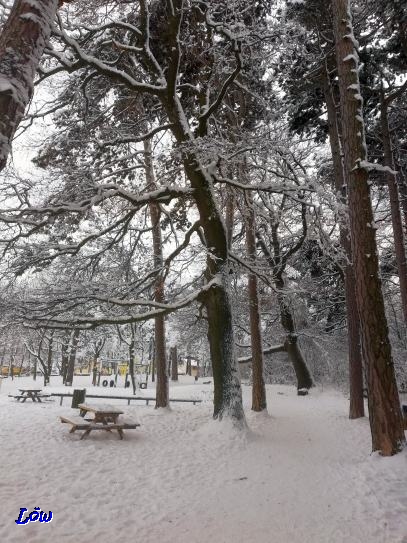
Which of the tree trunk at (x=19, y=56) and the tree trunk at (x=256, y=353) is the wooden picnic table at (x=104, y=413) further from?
the tree trunk at (x=19, y=56)

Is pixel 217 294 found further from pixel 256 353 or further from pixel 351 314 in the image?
pixel 351 314

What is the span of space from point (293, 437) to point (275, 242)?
9301 millimetres

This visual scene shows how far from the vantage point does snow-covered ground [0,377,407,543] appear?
12.9ft

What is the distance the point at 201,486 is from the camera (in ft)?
18.1

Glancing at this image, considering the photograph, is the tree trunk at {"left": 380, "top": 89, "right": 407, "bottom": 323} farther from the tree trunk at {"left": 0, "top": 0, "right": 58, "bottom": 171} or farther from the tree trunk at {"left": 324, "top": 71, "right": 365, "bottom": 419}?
the tree trunk at {"left": 0, "top": 0, "right": 58, "bottom": 171}

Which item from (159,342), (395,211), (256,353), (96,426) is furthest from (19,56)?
(159,342)

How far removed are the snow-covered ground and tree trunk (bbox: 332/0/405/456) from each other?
51cm

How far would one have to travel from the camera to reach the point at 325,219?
9.01 meters

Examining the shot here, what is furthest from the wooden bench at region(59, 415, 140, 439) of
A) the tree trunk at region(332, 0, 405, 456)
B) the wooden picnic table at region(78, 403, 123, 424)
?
the tree trunk at region(332, 0, 405, 456)

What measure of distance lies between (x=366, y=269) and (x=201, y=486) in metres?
4.34

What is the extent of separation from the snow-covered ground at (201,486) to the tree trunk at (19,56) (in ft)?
12.7

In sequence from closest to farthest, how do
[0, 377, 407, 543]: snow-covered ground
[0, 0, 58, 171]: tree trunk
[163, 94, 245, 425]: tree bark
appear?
1. [0, 0, 58, 171]: tree trunk
2. [0, 377, 407, 543]: snow-covered ground
3. [163, 94, 245, 425]: tree bark

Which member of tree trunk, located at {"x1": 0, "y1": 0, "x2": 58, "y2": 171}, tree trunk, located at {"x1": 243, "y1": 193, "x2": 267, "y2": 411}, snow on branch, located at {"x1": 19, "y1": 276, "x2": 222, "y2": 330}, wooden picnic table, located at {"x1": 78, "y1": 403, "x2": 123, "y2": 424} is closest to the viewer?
tree trunk, located at {"x1": 0, "y1": 0, "x2": 58, "y2": 171}

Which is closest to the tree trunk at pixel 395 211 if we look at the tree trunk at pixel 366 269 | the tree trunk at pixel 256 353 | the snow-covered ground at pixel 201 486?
the tree trunk at pixel 256 353
